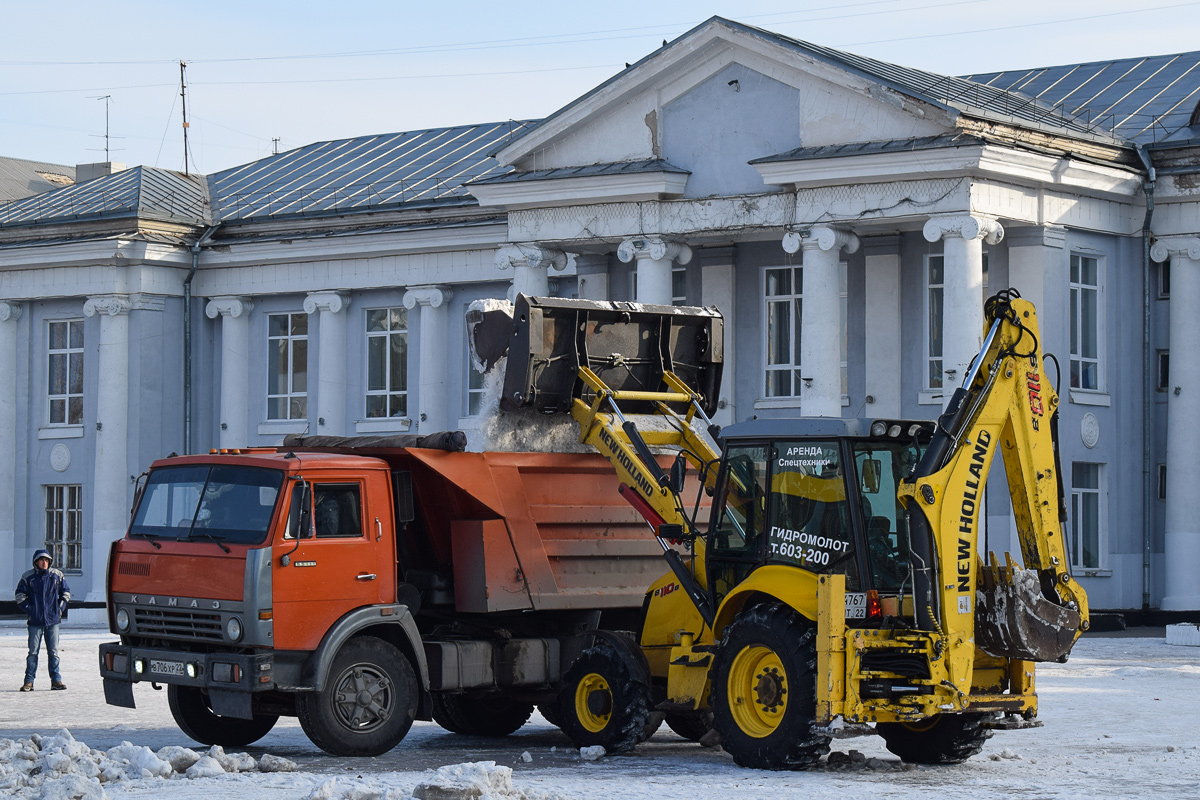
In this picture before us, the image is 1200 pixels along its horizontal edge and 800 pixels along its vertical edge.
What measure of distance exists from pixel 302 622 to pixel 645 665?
97.3 inches

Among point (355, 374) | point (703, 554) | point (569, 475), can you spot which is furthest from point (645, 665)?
point (355, 374)

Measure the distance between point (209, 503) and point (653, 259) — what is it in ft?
58.5

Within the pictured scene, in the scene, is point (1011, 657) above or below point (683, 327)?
below

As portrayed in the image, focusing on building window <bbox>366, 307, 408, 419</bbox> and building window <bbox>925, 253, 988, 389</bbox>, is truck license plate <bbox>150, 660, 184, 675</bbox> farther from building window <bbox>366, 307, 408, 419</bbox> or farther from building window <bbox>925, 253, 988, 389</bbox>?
building window <bbox>366, 307, 408, 419</bbox>

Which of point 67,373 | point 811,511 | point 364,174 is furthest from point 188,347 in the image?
point 811,511

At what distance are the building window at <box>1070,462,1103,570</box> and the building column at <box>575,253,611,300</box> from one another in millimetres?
8883

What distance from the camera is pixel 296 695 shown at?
13133 mm

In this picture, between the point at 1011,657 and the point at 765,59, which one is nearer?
the point at 1011,657

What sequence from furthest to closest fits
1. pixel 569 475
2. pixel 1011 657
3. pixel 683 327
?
pixel 683 327 < pixel 569 475 < pixel 1011 657

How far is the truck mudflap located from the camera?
1273 centimetres

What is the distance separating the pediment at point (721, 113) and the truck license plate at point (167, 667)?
56.8 ft

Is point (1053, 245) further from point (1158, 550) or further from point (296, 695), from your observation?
point (296, 695)

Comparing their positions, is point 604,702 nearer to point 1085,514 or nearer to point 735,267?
point 1085,514

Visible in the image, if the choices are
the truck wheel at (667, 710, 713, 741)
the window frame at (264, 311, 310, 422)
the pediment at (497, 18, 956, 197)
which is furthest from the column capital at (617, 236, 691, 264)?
the truck wheel at (667, 710, 713, 741)
